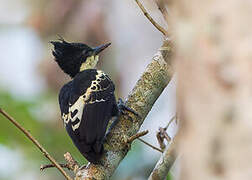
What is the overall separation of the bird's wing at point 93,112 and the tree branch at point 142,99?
10cm

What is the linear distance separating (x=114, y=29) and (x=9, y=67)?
3067mm

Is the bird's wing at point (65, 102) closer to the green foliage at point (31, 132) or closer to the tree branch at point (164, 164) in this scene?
the tree branch at point (164, 164)

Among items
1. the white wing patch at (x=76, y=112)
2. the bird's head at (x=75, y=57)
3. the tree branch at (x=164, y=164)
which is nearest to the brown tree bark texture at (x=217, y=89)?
the tree branch at (x=164, y=164)

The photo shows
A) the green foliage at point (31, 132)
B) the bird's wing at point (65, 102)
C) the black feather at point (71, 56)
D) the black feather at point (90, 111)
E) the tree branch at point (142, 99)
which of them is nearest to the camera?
the tree branch at point (142, 99)

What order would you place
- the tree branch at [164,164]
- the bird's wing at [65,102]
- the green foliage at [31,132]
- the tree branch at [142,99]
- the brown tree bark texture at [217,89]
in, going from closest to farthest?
1. the brown tree bark texture at [217,89]
2. the tree branch at [164,164]
3. the tree branch at [142,99]
4. the bird's wing at [65,102]
5. the green foliage at [31,132]

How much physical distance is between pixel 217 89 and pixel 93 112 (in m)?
2.53

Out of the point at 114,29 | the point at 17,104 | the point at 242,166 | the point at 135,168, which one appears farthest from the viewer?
the point at 114,29

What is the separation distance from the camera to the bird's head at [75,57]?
4480 mm

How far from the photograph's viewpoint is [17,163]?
6.44 m

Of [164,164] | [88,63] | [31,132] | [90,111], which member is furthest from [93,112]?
[31,132]

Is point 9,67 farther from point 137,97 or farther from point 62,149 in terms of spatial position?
point 137,97

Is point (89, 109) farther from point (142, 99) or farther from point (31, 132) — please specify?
point (31, 132)

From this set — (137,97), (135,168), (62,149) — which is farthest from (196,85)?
(62,149)

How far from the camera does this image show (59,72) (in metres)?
6.68
